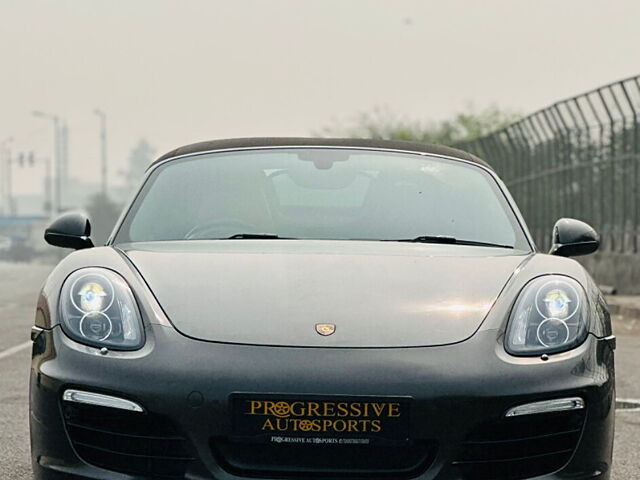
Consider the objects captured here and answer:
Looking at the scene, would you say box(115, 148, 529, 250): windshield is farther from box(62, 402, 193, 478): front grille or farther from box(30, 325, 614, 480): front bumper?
box(62, 402, 193, 478): front grille

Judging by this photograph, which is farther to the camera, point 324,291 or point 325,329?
point 324,291

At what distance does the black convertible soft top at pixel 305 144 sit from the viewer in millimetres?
5484

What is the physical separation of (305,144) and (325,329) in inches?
66.4

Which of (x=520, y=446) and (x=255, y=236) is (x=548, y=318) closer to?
(x=520, y=446)

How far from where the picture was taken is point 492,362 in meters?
3.81

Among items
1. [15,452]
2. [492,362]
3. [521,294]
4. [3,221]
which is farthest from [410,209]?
[3,221]

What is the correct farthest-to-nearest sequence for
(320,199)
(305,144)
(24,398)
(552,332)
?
(24,398) → (305,144) → (320,199) → (552,332)

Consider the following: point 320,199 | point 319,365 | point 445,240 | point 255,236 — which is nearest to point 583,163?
point 320,199

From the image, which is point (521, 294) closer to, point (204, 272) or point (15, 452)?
point (204, 272)

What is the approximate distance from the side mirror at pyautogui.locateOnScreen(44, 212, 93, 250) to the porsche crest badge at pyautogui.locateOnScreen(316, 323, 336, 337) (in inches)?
53.4

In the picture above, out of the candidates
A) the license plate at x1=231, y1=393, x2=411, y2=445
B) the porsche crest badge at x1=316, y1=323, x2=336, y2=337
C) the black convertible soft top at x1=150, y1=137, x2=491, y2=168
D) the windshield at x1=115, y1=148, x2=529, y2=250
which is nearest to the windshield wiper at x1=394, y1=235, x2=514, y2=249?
the windshield at x1=115, y1=148, x2=529, y2=250

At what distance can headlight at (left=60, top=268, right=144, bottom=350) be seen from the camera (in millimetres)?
3928

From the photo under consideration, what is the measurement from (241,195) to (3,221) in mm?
142324

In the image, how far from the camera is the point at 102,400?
3.76m
